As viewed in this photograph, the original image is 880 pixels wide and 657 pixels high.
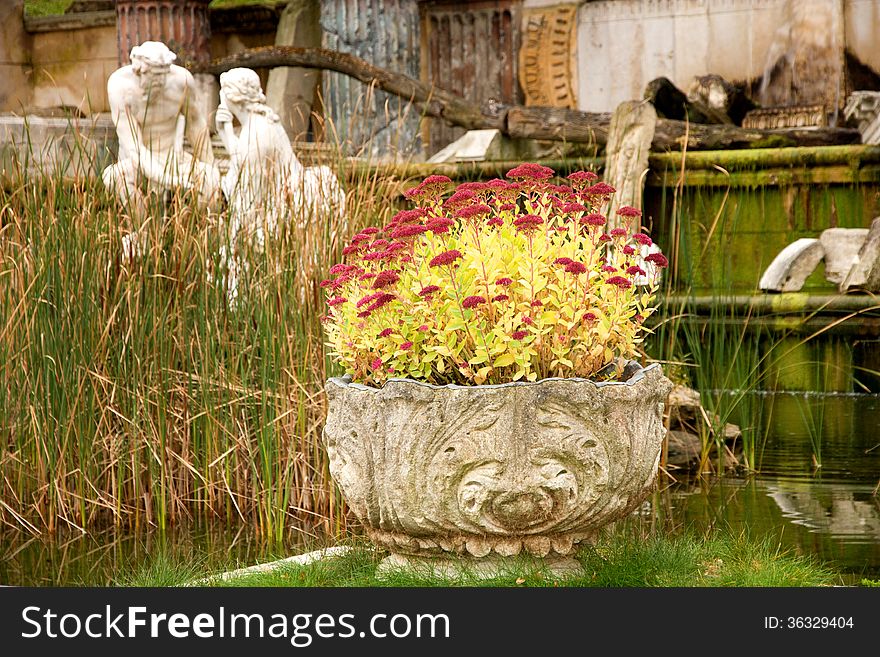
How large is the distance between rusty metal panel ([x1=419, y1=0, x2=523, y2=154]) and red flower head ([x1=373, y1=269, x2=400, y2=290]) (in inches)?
399

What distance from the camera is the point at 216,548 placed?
448 cm

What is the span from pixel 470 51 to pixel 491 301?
1078 centimetres

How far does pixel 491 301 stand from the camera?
337 cm

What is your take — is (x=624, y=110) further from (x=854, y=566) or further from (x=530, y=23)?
(x=530, y=23)

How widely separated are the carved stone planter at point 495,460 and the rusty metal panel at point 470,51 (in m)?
10.2

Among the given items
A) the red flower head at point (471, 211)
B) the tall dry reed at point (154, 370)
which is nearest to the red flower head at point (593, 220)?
the red flower head at point (471, 211)

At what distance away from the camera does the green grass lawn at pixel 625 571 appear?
3.46m

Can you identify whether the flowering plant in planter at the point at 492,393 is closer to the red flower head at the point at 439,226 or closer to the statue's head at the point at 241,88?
the red flower head at the point at 439,226

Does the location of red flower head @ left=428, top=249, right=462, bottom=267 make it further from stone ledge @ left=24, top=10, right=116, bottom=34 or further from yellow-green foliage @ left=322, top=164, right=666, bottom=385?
stone ledge @ left=24, top=10, right=116, bottom=34

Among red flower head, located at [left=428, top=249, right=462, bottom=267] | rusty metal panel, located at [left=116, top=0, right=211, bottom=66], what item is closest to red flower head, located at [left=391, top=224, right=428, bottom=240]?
red flower head, located at [left=428, top=249, right=462, bottom=267]

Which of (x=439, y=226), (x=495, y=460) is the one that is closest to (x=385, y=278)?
(x=439, y=226)

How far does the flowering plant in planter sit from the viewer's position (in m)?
3.30

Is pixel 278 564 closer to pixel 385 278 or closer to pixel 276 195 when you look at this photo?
pixel 385 278
